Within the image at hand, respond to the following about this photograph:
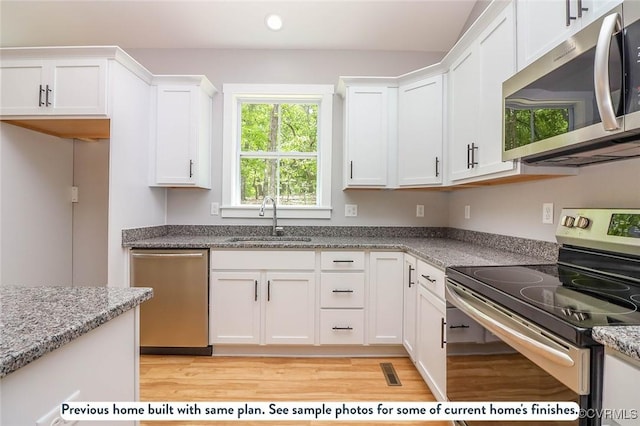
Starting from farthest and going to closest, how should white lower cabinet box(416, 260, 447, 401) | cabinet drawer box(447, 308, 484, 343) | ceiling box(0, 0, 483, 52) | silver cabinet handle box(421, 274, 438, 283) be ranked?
1. ceiling box(0, 0, 483, 52)
2. silver cabinet handle box(421, 274, 438, 283)
3. white lower cabinet box(416, 260, 447, 401)
4. cabinet drawer box(447, 308, 484, 343)

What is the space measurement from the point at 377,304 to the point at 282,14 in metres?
2.55

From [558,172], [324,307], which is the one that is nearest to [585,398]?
[558,172]

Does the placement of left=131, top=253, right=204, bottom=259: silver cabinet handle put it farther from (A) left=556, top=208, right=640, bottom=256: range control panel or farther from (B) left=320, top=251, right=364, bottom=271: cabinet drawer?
(A) left=556, top=208, right=640, bottom=256: range control panel

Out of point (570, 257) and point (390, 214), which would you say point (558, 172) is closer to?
point (570, 257)

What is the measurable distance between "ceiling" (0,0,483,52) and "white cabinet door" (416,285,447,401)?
2.29 m

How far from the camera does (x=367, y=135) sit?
280cm

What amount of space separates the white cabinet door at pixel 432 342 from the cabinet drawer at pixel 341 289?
51 cm

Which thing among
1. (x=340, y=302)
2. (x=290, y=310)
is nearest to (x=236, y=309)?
(x=290, y=310)

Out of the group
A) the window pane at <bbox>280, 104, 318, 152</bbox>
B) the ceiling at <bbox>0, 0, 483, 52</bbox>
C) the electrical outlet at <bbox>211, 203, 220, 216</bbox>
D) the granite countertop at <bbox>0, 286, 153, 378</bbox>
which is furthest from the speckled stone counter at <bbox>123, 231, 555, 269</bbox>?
the ceiling at <bbox>0, 0, 483, 52</bbox>

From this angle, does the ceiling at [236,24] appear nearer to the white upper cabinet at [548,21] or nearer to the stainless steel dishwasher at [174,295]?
the white upper cabinet at [548,21]

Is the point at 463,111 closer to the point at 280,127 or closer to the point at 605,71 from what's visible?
the point at 605,71

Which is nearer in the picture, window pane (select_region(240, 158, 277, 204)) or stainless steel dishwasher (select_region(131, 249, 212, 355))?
stainless steel dishwasher (select_region(131, 249, 212, 355))

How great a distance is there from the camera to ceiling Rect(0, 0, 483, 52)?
2.77 m

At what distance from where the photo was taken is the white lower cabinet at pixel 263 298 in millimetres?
2504
